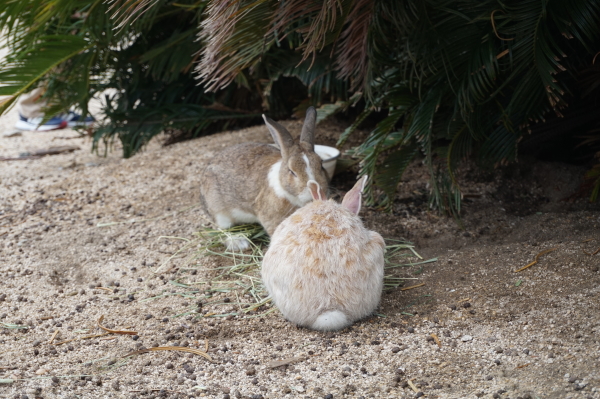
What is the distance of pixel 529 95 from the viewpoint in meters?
4.42

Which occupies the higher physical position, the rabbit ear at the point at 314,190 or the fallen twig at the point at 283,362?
the rabbit ear at the point at 314,190

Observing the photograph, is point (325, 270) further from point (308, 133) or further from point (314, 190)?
point (308, 133)

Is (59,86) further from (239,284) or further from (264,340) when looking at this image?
(264,340)

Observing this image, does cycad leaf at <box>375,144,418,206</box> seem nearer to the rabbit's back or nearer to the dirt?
the dirt

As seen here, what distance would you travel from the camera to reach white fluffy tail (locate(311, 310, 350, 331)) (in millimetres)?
3418

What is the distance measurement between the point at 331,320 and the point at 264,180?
1737 millimetres

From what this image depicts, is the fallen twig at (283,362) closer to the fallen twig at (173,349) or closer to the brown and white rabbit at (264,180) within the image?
the fallen twig at (173,349)

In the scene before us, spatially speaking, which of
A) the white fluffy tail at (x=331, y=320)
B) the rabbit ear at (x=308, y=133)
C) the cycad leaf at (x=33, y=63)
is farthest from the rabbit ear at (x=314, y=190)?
the cycad leaf at (x=33, y=63)

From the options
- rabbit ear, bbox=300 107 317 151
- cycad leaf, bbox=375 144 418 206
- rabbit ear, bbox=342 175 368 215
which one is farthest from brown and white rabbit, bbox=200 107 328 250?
cycad leaf, bbox=375 144 418 206

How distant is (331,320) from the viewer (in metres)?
3.42

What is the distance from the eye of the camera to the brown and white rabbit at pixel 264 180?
451cm

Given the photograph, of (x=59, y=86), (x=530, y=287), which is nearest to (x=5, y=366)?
(x=530, y=287)

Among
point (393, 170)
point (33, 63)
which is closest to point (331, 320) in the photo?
point (393, 170)

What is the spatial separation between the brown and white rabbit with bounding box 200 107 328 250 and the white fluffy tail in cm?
111
